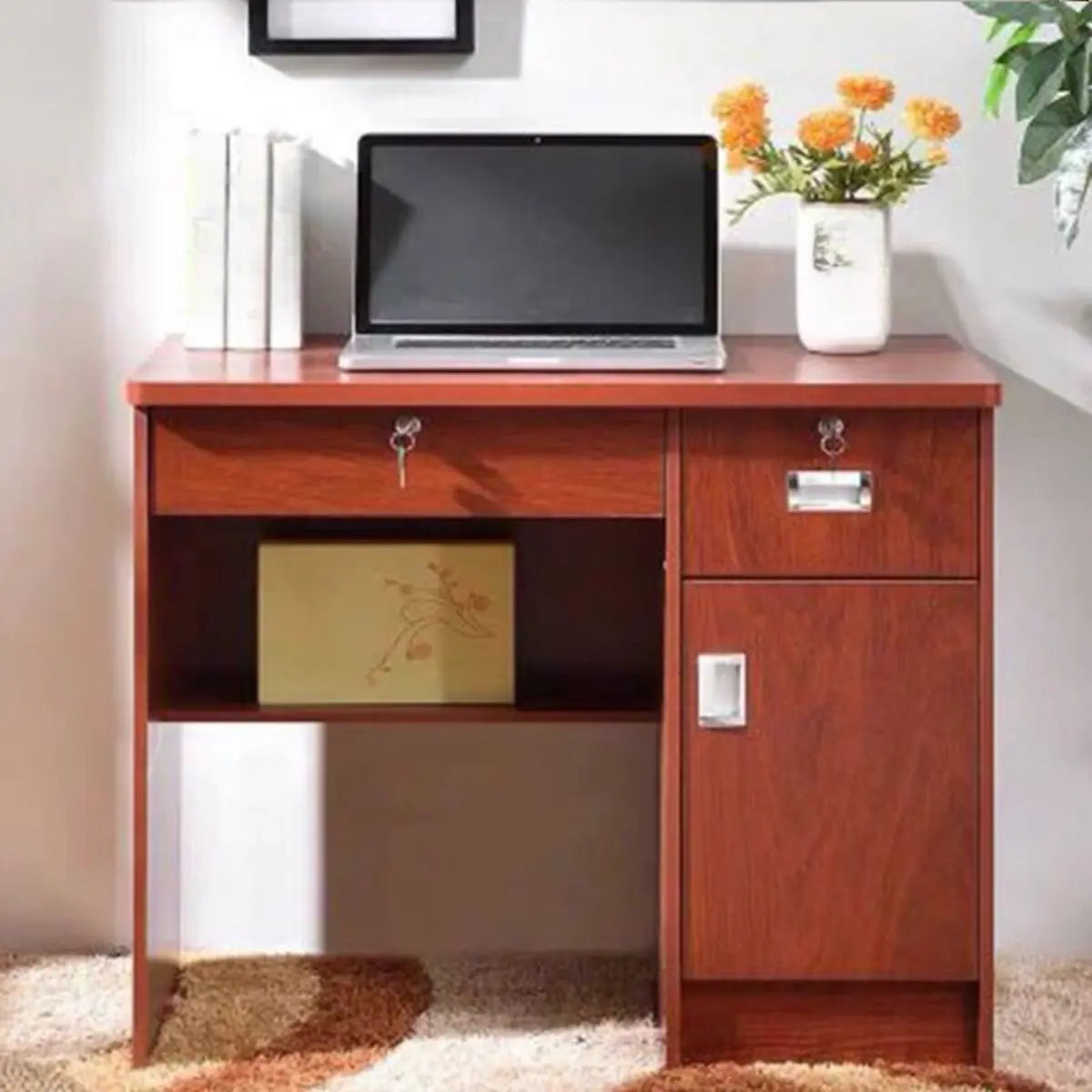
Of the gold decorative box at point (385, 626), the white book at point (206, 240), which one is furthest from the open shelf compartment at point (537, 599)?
the white book at point (206, 240)

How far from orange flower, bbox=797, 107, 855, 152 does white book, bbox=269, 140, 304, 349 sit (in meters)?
0.56

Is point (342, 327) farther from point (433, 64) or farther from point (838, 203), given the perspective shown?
point (838, 203)

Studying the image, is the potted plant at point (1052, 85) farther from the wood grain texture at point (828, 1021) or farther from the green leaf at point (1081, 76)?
the wood grain texture at point (828, 1021)

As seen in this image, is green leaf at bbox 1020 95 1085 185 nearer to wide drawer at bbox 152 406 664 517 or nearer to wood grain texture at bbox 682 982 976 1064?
wide drawer at bbox 152 406 664 517

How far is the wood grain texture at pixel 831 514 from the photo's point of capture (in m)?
2.84

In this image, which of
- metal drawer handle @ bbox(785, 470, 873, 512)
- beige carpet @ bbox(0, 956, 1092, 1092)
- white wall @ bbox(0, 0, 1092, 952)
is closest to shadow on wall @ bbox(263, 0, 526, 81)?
white wall @ bbox(0, 0, 1092, 952)

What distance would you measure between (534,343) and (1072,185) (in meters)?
0.59

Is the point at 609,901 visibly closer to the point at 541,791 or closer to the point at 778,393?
the point at 541,791

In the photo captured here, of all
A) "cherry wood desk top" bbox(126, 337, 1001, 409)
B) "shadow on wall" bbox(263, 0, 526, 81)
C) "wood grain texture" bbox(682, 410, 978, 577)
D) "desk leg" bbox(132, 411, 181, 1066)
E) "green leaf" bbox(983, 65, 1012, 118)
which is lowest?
"desk leg" bbox(132, 411, 181, 1066)

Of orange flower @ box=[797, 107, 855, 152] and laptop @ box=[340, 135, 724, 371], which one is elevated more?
orange flower @ box=[797, 107, 855, 152]

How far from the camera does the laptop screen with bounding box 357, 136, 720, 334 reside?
3.08 metres

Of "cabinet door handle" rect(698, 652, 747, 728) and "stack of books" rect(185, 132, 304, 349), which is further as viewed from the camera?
"stack of books" rect(185, 132, 304, 349)

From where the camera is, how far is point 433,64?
3219 millimetres

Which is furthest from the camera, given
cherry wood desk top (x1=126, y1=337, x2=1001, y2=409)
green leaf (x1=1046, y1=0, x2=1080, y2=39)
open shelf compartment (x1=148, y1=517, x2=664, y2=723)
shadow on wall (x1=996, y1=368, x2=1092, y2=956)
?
shadow on wall (x1=996, y1=368, x2=1092, y2=956)
